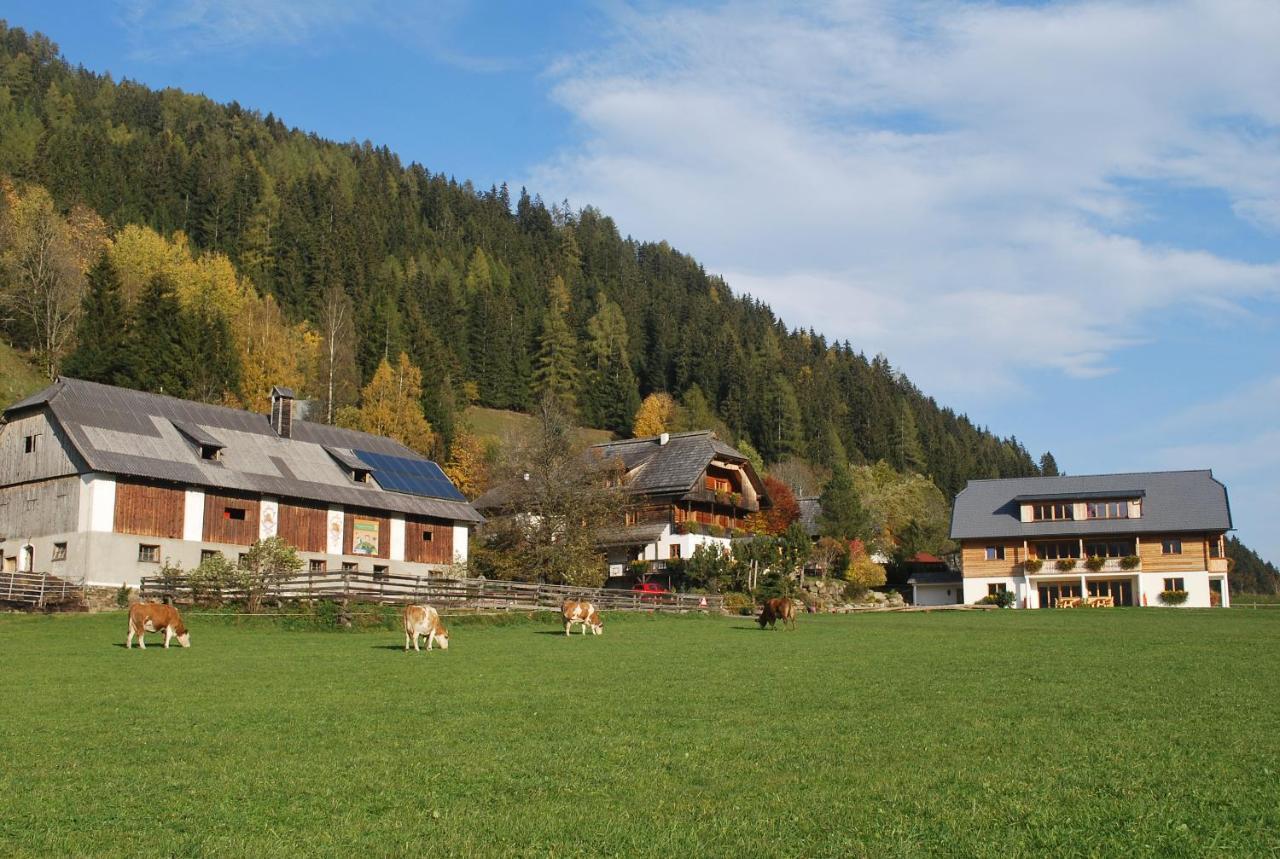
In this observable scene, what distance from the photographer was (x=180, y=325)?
264ft

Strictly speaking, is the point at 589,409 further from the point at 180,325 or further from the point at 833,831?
the point at 833,831

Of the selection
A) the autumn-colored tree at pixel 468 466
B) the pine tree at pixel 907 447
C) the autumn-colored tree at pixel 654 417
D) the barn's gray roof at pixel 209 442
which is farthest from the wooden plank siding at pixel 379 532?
the pine tree at pixel 907 447

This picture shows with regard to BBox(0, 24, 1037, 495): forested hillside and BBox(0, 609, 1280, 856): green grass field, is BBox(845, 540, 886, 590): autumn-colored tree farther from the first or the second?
BBox(0, 609, 1280, 856): green grass field

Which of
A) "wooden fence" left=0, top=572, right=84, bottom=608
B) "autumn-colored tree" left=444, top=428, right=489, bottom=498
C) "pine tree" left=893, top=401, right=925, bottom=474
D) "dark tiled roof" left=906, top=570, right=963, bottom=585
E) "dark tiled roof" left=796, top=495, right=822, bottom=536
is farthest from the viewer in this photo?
"pine tree" left=893, top=401, right=925, bottom=474

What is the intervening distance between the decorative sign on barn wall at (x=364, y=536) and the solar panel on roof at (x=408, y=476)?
7.99 feet

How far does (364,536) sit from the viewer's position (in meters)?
58.0

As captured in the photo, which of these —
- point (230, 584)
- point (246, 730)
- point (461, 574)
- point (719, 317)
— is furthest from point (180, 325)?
→ point (719, 317)

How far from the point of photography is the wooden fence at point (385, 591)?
4081 centimetres

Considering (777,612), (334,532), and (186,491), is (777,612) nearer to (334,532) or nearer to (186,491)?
(334,532)

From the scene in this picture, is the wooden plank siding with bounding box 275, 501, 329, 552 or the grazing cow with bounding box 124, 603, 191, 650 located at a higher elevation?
the wooden plank siding with bounding box 275, 501, 329, 552

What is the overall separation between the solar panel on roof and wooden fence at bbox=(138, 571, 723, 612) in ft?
47.2

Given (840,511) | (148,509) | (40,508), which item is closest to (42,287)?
(40,508)

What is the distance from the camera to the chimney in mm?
58688

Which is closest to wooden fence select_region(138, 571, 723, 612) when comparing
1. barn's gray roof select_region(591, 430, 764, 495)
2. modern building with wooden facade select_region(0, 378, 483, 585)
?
modern building with wooden facade select_region(0, 378, 483, 585)
